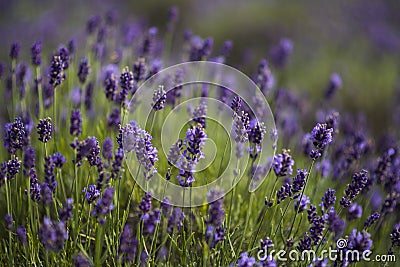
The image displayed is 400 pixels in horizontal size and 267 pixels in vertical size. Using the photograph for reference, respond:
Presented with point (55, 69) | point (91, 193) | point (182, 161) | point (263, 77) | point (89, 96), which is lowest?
point (91, 193)

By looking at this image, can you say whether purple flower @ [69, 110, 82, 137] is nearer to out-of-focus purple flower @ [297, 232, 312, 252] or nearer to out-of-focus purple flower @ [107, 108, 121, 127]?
out-of-focus purple flower @ [107, 108, 121, 127]

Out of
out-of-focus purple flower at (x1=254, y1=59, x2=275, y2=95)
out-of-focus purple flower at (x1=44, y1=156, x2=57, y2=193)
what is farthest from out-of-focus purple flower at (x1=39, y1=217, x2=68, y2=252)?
out-of-focus purple flower at (x1=254, y1=59, x2=275, y2=95)

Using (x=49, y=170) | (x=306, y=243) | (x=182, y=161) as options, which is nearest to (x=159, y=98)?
(x=182, y=161)

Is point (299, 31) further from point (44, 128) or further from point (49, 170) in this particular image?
point (49, 170)

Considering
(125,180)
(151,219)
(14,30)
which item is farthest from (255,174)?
(14,30)

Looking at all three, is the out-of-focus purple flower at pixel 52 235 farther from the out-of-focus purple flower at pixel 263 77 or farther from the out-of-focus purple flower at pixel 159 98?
the out-of-focus purple flower at pixel 263 77

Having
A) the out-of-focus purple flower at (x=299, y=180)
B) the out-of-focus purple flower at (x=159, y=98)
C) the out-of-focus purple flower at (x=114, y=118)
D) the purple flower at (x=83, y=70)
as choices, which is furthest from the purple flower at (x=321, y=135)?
the purple flower at (x=83, y=70)
